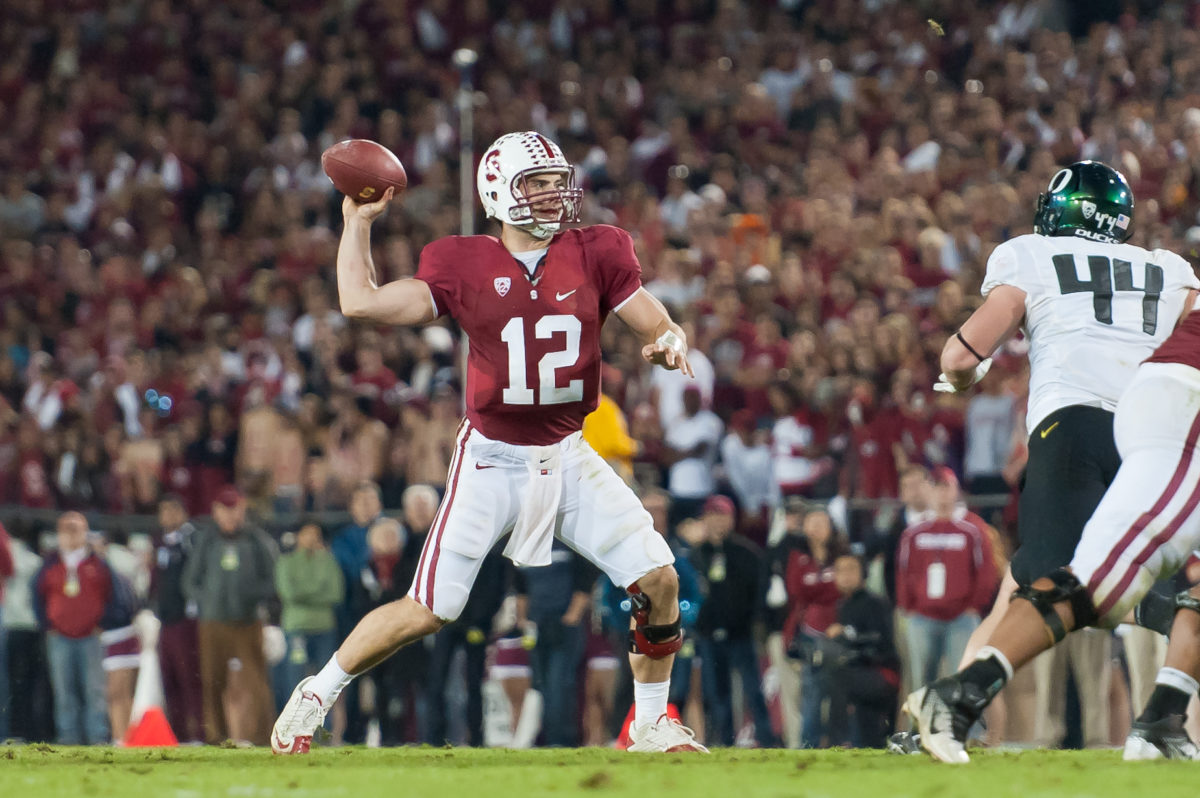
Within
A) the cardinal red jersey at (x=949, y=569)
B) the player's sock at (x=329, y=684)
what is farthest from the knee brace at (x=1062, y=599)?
the cardinal red jersey at (x=949, y=569)

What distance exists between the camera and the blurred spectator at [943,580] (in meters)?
9.93

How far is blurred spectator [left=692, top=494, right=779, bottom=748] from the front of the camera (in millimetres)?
10500

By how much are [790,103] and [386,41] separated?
4650mm

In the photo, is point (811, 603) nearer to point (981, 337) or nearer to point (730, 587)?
point (730, 587)

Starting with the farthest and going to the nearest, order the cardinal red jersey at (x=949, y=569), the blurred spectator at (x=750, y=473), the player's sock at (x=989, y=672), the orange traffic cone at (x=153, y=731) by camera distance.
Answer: the blurred spectator at (x=750, y=473) → the cardinal red jersey at (x=949, y=569) → the orange traffic cone at (x=153, y=731) → the player's sock at (x=989, y=672)

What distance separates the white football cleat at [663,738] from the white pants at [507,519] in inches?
21.7

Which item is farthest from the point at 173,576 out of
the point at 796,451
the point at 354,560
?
the point at 796,451

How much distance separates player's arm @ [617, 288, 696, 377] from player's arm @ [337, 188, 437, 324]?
692 millimetres

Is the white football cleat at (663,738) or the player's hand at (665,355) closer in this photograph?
the player's hand at (665,355)

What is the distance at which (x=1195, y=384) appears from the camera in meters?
4.88

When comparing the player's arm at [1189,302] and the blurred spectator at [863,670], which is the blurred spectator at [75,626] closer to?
the blurred spectator at [863,670]

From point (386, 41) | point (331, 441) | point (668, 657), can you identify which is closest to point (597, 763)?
point (668, 657)

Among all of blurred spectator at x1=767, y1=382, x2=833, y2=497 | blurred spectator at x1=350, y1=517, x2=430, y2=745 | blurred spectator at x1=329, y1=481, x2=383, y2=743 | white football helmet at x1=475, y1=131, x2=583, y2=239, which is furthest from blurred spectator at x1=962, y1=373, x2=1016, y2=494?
white football helmet at x1=475, y1=131, x2=583, y2=239

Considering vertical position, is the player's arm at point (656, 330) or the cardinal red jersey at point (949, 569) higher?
the player's arm at point (656, 330)
